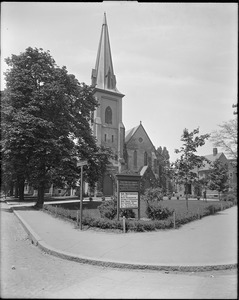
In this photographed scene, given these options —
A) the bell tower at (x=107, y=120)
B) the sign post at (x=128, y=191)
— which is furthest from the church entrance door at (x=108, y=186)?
the sign post at (x=128, y=191)

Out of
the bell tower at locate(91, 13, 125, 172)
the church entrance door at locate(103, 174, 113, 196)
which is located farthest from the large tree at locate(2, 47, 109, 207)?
the church entrance door at locate(103, 174, 113, 196)

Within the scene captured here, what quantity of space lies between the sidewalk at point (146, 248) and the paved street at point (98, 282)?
0.80ft

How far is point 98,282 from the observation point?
208 inches

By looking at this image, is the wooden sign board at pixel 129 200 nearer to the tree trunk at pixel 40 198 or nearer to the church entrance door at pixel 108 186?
the tree trunk at pixel 40 198

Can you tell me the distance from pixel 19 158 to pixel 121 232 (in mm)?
10939

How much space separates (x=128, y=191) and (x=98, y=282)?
7675 millimetres

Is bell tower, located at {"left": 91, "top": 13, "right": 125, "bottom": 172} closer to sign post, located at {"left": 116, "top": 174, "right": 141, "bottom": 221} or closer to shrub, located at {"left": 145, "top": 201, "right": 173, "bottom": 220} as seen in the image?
sign post, located at {"left": 116, "top": 174, "right": 141, "bottom": 221}

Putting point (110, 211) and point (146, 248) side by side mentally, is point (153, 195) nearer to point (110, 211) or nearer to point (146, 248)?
point (110, 211)

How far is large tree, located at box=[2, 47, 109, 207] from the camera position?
1722cm

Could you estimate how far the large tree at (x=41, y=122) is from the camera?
17219 millimetres

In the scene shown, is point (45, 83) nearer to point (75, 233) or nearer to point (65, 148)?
point (65, 148)

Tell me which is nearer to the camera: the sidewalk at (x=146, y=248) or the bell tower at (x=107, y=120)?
the sidewalk at (x=146, y=248)

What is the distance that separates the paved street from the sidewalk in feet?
0.80

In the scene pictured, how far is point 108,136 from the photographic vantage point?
40.5 metres
